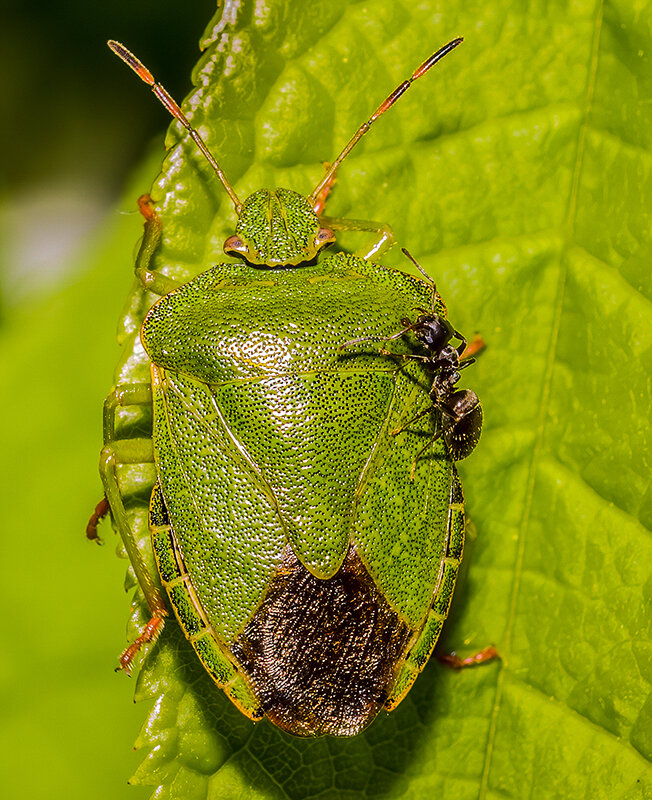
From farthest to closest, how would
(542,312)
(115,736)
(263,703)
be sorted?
(115,736) → (542,312) → (263,703)

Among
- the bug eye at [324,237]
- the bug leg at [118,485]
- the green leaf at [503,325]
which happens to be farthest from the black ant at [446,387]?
the bug leg at [118,485]

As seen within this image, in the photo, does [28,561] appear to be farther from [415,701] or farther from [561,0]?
[561,0]

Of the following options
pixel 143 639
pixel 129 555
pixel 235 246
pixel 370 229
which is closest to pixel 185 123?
pixel 235 246

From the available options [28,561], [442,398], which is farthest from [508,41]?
[28,561]

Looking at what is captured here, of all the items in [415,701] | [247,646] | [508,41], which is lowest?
[415,701]

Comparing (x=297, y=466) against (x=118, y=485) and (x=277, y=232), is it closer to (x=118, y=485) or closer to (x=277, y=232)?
(x=118, y=485)

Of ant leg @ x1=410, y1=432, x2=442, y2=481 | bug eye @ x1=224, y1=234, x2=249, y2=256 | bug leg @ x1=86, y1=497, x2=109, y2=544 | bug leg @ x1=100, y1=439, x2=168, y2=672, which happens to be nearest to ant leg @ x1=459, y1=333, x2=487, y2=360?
ant leg @ x1=410, y1=432, x2=442, y2=481

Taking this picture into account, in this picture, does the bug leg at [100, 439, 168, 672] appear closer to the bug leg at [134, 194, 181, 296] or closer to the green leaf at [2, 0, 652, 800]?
the green leaf at [2, 0, 652, 800]
